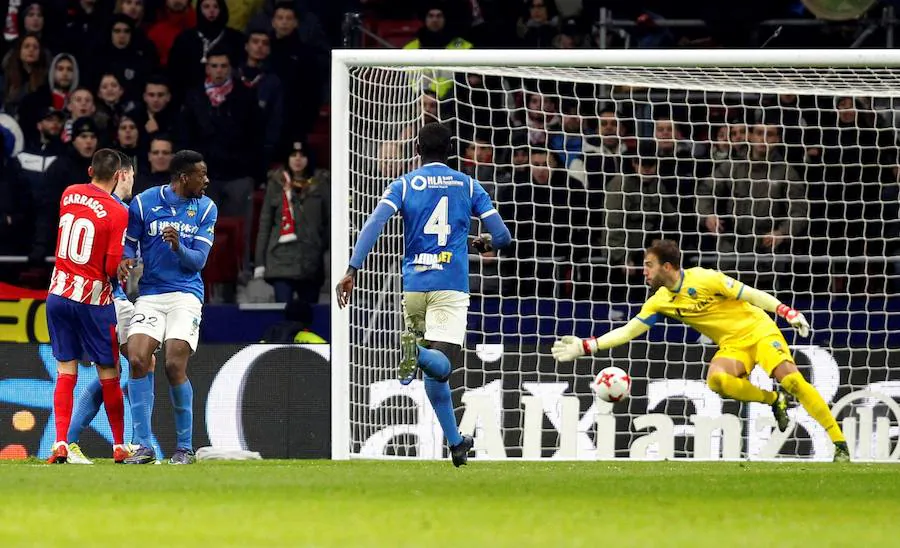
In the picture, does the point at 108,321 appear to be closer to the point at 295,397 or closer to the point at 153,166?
the point at 295,397

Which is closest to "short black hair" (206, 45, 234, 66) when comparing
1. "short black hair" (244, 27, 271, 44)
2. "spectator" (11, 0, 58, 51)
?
→ "short black hair" (244, 27, 271, 44)

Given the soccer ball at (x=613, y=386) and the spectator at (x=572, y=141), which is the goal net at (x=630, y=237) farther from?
the soccer ball at (x=613, y=386)

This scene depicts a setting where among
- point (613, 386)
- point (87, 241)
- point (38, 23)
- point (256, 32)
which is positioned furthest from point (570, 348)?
point (38, 23)

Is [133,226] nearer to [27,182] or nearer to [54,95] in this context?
[27,182]

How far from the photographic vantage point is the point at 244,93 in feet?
48.0

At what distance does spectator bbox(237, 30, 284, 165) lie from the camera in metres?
14.9

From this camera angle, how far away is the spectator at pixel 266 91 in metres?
14.9

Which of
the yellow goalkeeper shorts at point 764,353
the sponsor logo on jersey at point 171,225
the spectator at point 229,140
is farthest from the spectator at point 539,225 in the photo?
the sponsor logo on jersey at point 171,225

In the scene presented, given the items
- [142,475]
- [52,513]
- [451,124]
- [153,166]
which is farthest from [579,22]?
[52,513]

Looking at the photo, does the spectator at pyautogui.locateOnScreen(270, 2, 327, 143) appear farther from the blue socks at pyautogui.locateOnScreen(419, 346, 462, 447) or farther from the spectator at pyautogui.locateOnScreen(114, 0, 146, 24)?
the blue socks at pyautogui.locateOnScreen(419, 346, 462, 447)

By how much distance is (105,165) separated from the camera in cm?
937

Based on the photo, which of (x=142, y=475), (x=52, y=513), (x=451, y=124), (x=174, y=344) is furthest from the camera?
(x=451, y=124)

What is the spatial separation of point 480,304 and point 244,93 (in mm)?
3297

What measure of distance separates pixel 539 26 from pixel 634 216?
2.93m
